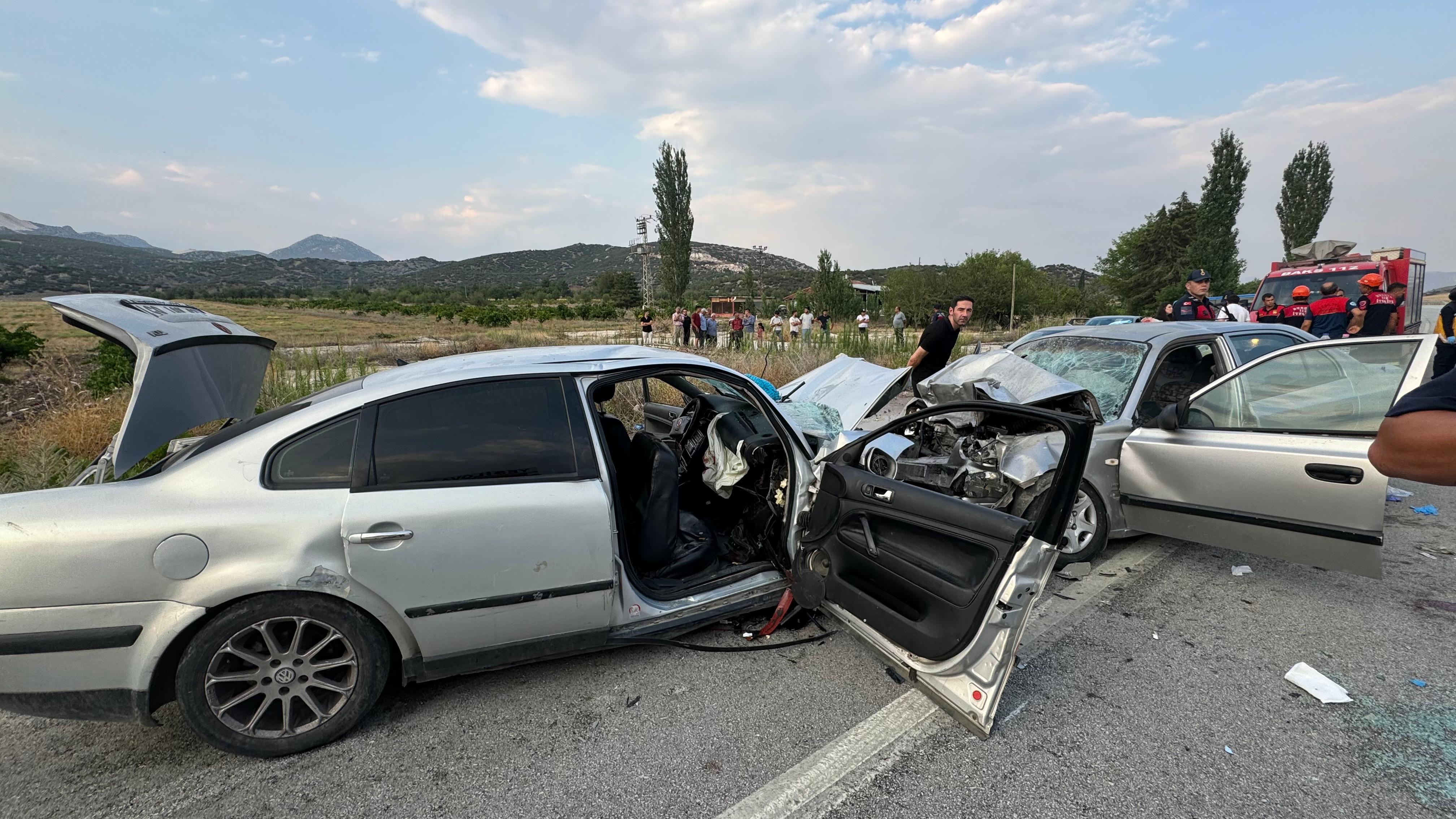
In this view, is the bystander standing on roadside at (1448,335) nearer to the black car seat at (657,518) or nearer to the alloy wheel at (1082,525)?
the alloy wheel at (1082,525)

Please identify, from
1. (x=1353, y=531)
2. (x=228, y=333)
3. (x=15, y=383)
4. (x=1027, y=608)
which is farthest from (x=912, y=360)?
(x=15, y=383)

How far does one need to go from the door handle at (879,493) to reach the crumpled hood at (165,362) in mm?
2805

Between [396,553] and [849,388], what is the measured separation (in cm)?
318

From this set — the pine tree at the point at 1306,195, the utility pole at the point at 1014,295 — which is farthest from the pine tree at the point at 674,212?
the pine tree at the point at 1306,195

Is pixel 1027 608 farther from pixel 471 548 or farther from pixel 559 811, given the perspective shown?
pixel 471 548

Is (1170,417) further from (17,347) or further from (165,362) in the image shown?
(17,347)

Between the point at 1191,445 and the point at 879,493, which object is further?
the point at 1191,445

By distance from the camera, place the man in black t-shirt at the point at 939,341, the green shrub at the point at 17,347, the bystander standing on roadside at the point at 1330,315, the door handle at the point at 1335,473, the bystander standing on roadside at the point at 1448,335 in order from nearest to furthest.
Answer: the door handle at the point at 1335,473, the man in black t-shirt at the point at 939,341, the bystander standing on roadside at the point at 1448,335, the bystander standing on roadside at the point at 1330,315, the green shrub at the point at 17,347

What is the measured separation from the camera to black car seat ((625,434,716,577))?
3.11m

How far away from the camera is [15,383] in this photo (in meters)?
9.41

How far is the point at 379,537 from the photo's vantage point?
7.59 feet

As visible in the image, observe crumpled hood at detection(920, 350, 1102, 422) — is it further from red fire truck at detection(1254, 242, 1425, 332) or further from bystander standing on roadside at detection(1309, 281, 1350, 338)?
red fire truck at detection(1254, 242, 1425, 332)

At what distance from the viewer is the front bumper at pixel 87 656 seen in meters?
2.04

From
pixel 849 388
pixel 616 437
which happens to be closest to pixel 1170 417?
pixel 849 388
